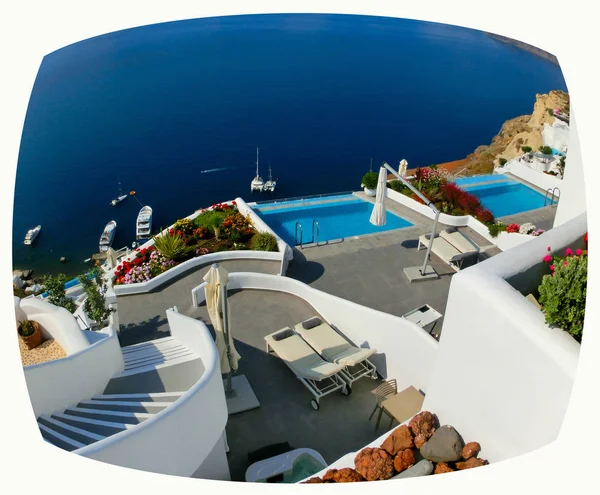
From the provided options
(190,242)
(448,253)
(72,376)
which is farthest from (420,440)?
(190,242)

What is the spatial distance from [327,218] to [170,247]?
6407 mm

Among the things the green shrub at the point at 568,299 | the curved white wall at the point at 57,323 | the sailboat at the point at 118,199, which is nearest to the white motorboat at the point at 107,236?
the sailboat at the point at 118,199

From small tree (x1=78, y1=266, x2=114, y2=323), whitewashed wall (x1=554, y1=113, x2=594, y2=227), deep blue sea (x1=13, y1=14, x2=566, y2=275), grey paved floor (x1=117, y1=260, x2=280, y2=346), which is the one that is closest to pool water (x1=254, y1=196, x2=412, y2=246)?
grey paved floor (x1=117, y1=260, x2=280, y2=346)

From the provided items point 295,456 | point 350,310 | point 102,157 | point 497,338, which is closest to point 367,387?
point 350,310

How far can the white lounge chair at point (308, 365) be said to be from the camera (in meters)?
9.41

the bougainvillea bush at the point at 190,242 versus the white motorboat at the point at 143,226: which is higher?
the bougainvillea bush at the point at 190,242

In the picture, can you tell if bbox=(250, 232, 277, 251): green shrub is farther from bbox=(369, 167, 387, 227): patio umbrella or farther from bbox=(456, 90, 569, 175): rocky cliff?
bbox=(456, 90, 569, 175): rocky cliff

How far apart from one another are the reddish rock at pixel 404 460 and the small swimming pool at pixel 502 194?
13885mm

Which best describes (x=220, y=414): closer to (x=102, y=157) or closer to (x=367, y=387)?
(x=367, y=387)

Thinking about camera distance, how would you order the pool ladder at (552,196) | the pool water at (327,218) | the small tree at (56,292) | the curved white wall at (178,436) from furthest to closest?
the pool ladder at (552,196) → the pool water at (327,218) → the small tree at (56,292) → the curved white wall at (178,436)

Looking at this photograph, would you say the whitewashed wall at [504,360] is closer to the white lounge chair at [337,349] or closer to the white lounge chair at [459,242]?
the white lounge chair at [337,349]

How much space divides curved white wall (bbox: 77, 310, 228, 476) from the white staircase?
36 cm

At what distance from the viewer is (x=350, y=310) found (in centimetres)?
1082

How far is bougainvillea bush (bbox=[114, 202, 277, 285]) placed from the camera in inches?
511
